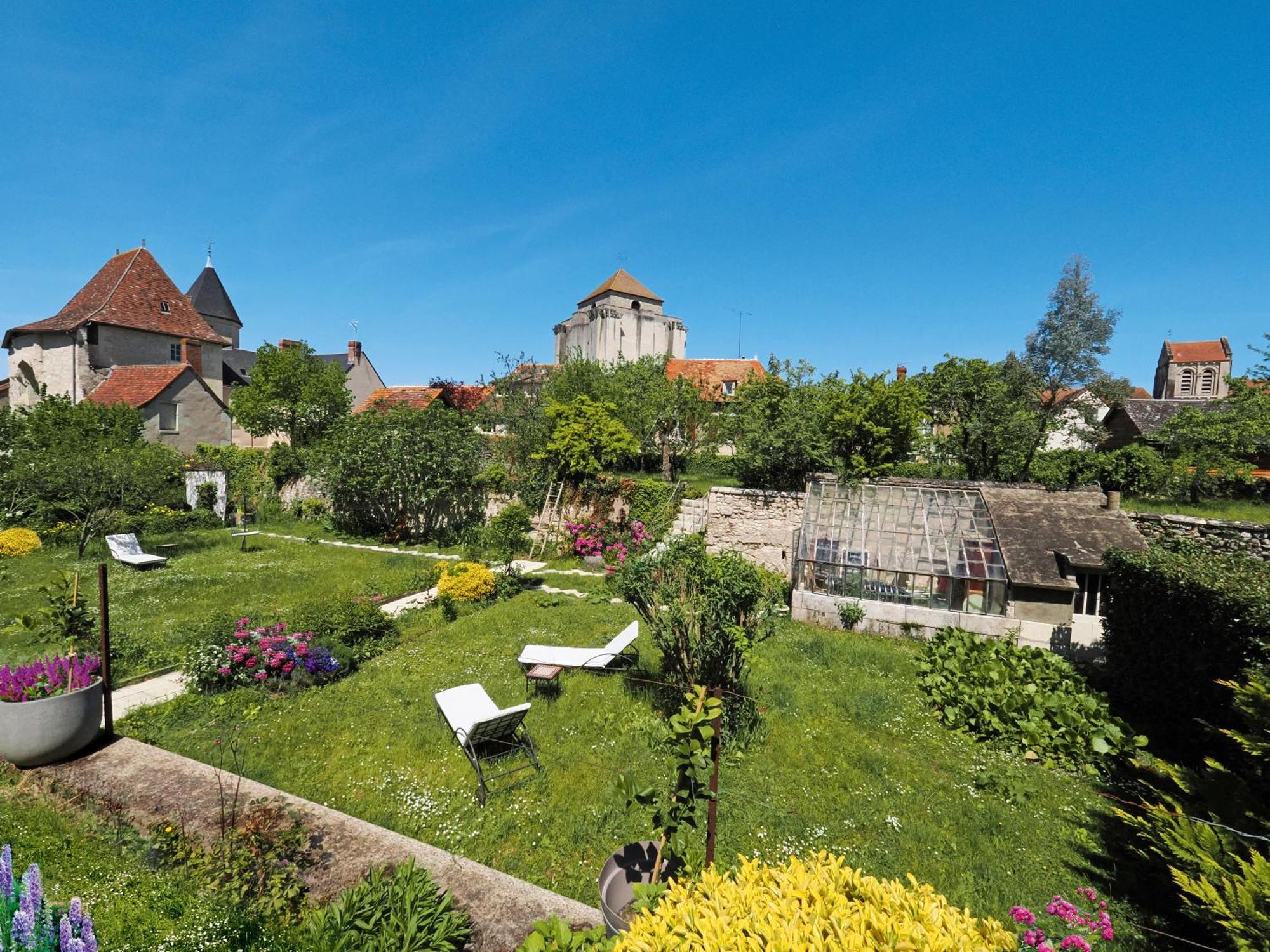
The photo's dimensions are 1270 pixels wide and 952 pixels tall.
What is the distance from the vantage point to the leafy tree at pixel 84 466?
1542cm

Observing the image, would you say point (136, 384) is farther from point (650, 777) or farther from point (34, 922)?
point (650, 777)

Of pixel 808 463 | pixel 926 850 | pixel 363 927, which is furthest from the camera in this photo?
pixel 808 463

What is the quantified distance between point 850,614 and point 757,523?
18.5 feet

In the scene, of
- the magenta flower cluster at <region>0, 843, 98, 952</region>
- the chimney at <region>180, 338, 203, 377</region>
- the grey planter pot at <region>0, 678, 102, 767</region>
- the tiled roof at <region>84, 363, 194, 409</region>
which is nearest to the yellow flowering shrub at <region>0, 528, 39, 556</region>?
the tiled roof at <region>84, 363, 194, 409</region>

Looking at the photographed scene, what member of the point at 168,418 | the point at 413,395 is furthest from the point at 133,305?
the point at 413,395

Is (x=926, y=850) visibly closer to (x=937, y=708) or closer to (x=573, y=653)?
(x=937, y=708)

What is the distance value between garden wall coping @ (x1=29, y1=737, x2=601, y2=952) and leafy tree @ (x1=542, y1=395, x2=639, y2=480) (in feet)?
45.9

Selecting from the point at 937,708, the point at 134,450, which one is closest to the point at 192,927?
the point at 937,708

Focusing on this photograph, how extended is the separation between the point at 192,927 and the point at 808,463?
721 inches

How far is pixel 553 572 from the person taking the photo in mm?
15797

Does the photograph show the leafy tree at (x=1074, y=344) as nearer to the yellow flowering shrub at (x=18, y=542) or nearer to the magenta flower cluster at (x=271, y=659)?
the magenta flower cluster at (x=271, y=659)

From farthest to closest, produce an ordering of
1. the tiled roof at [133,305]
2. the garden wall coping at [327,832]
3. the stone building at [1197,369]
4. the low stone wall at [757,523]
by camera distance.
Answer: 1. the stone building at [1197,369]
2. the tiled roof at [133,305]
3. the low stone wall at [757,523]
4. the garden wall coping at [327,832]

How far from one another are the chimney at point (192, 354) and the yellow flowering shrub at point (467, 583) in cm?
3033

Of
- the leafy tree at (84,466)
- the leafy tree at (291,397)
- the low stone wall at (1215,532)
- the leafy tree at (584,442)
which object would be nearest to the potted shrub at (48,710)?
the leafy tree at (84,466)
